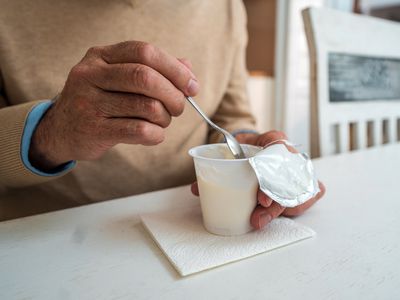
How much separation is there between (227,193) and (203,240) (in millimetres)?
60

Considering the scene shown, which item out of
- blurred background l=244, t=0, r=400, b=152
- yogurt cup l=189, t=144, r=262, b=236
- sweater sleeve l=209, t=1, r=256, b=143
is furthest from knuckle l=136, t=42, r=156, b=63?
blurred background l=244, t=0, r=400, b=152

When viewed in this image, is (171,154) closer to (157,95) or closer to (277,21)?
(157,95)

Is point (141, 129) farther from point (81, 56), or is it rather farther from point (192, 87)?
point (81, 56)

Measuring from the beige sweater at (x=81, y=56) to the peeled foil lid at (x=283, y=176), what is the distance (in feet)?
1.00

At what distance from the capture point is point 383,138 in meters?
1.01

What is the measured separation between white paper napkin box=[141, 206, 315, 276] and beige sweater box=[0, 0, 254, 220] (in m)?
0.20

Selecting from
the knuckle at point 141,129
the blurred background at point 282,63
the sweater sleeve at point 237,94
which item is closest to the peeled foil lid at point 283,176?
the knuckle at point 141,129

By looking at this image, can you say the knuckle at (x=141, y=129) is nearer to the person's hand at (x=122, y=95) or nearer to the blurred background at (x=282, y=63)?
the person's hand at (x=122, y=95)

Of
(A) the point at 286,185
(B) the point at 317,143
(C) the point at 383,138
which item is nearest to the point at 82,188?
(A) the point at 286,185

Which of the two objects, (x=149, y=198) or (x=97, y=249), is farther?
(x=149, y=198)

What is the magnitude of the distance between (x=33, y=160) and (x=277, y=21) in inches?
74.9

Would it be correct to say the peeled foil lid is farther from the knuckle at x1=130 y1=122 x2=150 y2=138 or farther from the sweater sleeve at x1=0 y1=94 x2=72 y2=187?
the sweater sleeve at x1=0 y1=94 x2=72 y2=187

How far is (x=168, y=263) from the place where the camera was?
0.32 meters

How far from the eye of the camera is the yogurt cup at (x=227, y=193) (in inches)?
13.2
